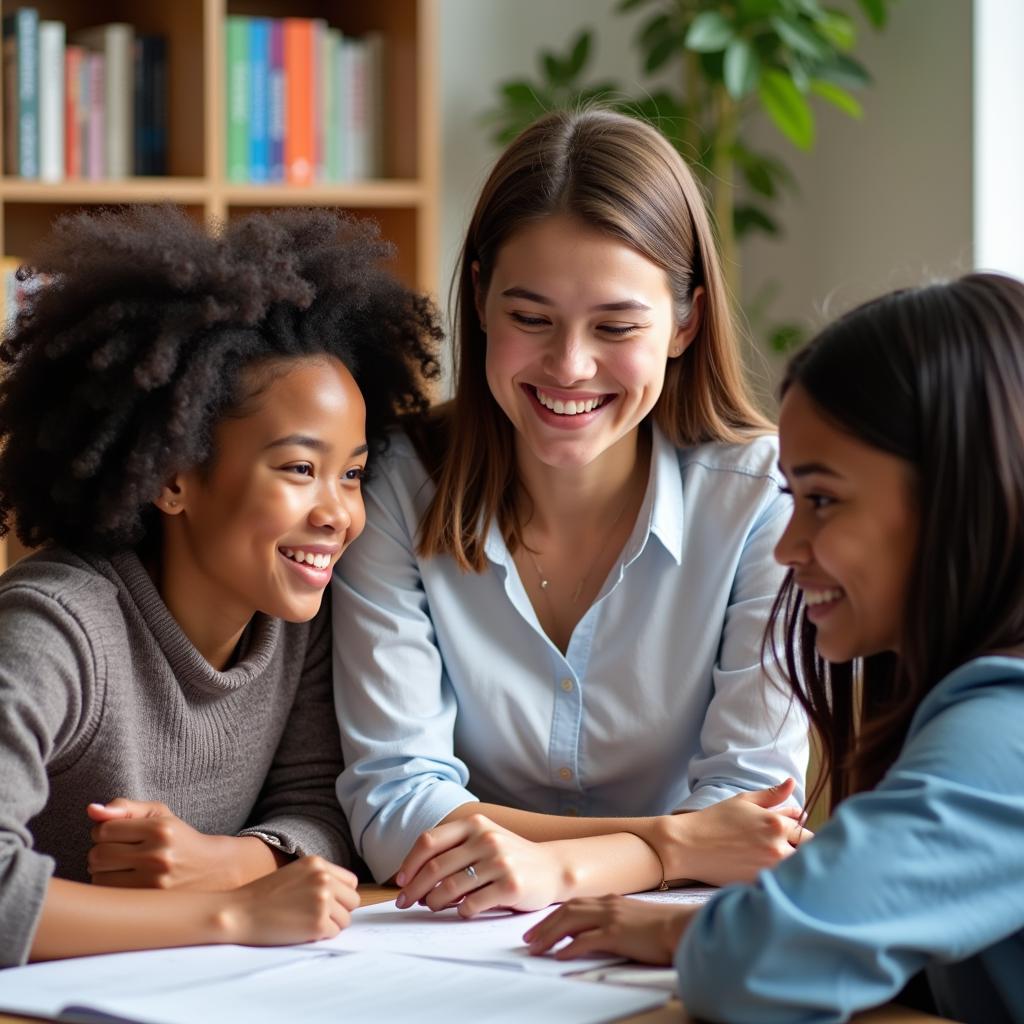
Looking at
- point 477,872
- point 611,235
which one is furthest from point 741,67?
point 477,872

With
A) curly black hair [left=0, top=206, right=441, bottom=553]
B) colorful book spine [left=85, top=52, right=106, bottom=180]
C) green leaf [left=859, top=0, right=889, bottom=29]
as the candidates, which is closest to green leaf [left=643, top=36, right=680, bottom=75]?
green leaf [left=859, top=0, right=889, bottom=29]

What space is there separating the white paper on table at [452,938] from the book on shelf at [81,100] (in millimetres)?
1938

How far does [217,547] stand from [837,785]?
0.62 metres

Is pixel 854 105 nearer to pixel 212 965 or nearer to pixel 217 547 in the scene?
pixel 217 547

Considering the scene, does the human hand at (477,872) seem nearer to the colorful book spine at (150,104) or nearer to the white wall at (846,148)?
the white wall at (846,148)

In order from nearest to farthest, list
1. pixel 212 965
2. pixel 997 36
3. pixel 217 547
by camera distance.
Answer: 1. pixel 212 965
2. pixel 217 547
3. pixel 997 36

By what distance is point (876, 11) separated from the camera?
2.90m

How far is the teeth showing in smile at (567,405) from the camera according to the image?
1.59m

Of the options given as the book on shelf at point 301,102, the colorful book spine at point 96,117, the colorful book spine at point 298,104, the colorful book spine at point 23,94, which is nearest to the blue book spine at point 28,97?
the colorful book spine at point 23,94

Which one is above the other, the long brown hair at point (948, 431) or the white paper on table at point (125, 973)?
the long brown hair at point (948, 431)

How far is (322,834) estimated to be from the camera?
1525 mm

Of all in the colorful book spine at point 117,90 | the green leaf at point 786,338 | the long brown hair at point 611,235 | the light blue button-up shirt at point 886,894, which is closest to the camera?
the light blue button-up shirt at point 886,894

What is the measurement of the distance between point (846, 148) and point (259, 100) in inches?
49.5

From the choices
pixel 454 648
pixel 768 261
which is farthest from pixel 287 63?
pixel 454 648
